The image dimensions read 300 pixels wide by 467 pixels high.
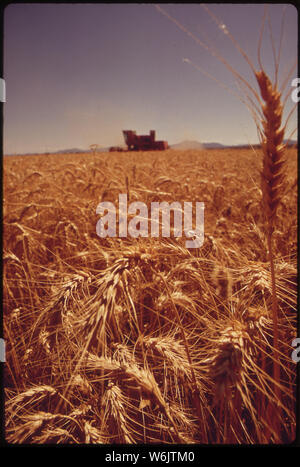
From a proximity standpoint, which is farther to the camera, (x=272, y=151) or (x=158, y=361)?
(x=158, y=361)

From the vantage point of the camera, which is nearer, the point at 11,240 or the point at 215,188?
the point at 11,240

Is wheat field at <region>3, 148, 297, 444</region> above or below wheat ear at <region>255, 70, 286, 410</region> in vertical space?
below

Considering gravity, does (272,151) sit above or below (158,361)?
above

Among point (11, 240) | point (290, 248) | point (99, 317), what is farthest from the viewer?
point (11, 240)

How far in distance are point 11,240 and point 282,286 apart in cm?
141

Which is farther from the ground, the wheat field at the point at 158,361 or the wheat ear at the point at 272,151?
the wheat ear at the point at 272,151
